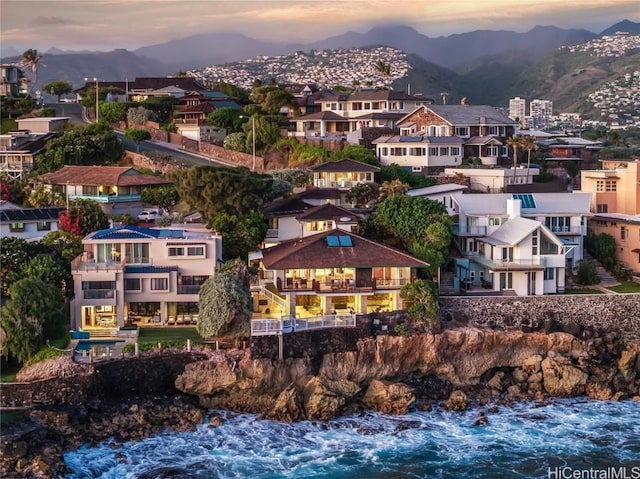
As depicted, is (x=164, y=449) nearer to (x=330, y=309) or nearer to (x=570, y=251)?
(x=330, y=309)

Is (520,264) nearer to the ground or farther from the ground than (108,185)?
nearer to the ground

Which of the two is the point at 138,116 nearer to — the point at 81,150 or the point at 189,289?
the point at 81,150

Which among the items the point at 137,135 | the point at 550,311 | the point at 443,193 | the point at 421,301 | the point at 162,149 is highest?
the point at 137,135

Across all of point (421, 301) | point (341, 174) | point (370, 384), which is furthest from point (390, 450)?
point (341, 174)

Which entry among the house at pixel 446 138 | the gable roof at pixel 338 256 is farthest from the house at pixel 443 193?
the gable roof at pixel 338 256

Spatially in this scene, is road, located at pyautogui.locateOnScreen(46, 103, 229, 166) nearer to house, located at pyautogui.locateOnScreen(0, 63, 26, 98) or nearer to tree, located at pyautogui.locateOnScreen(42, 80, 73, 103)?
house, located at pyautogui.locateOnScreen(0, 63, 26, 98)

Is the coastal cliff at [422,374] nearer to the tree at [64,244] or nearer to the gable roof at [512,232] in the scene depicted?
the gable roof at [512,232]

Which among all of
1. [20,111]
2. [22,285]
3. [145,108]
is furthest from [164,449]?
[20,111]
